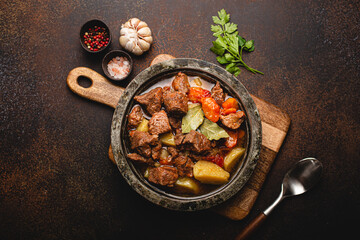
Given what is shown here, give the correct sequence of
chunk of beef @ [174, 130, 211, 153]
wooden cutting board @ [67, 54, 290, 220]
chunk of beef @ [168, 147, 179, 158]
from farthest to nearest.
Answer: wooden cutting board @ [67, 54, 290, 220], chunk of beef @ [168, 147, 179, 158], chunk of beef @ [174, 130, 211, 153]

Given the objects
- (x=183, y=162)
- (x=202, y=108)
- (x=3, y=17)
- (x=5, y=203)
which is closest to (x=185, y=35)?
(x=202, y=108)

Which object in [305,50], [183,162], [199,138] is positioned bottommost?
[183,162]

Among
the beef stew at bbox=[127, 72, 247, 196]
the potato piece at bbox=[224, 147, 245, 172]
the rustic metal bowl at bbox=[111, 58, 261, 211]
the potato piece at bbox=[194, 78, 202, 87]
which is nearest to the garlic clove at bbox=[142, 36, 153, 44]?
the rustic metal bowl at bbox=[111, 58, 261, 211]

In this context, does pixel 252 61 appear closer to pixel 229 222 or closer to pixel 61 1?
pixel 229 222

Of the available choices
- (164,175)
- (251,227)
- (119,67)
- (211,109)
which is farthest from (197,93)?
(251,227)

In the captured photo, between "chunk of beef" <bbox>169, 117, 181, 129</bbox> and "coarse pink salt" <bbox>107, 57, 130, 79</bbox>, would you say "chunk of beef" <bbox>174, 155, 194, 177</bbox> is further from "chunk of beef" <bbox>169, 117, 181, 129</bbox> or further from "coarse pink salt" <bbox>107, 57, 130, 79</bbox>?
"coarse pink salt" <bbox>107, 57, 130, 79</bbox>

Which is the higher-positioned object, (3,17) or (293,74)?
(293,74)
